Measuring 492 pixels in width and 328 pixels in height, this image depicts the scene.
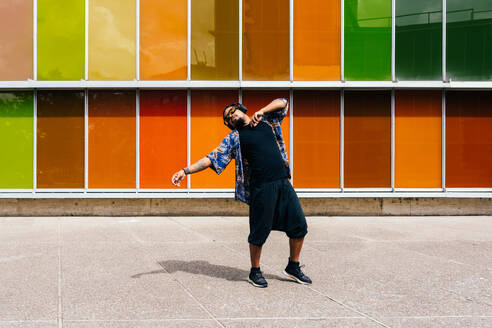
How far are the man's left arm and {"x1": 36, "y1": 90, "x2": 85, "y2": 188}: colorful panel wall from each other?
7.36m

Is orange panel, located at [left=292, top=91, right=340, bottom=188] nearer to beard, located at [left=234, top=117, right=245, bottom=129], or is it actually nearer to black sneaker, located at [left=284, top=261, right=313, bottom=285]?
black sneaker, located at [left=284, top=261, right=313, bottom=285]

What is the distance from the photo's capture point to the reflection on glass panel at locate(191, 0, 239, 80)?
A: 1177 centimetres

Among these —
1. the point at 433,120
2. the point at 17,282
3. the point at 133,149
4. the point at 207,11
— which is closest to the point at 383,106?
the point at 433,120

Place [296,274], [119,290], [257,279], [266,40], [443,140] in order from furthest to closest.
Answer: [443,140] → [266,40] → [296,274] → [257,279] → [119,290]

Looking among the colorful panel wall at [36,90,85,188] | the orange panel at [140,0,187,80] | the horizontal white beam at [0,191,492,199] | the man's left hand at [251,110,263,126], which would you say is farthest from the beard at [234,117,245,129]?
the colorful panel wall at [36,90,85,188]

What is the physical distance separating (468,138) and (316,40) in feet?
13.3

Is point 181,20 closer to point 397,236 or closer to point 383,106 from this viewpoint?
point 383,106

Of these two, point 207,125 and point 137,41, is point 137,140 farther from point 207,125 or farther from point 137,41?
point 137,41

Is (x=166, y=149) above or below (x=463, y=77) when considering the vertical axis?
below

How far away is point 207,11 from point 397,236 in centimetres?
637

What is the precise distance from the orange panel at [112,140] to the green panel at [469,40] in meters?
7.17

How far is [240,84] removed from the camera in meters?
11.6

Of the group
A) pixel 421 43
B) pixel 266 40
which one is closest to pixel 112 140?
pixel 266 40

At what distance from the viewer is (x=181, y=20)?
11805 millimetres
